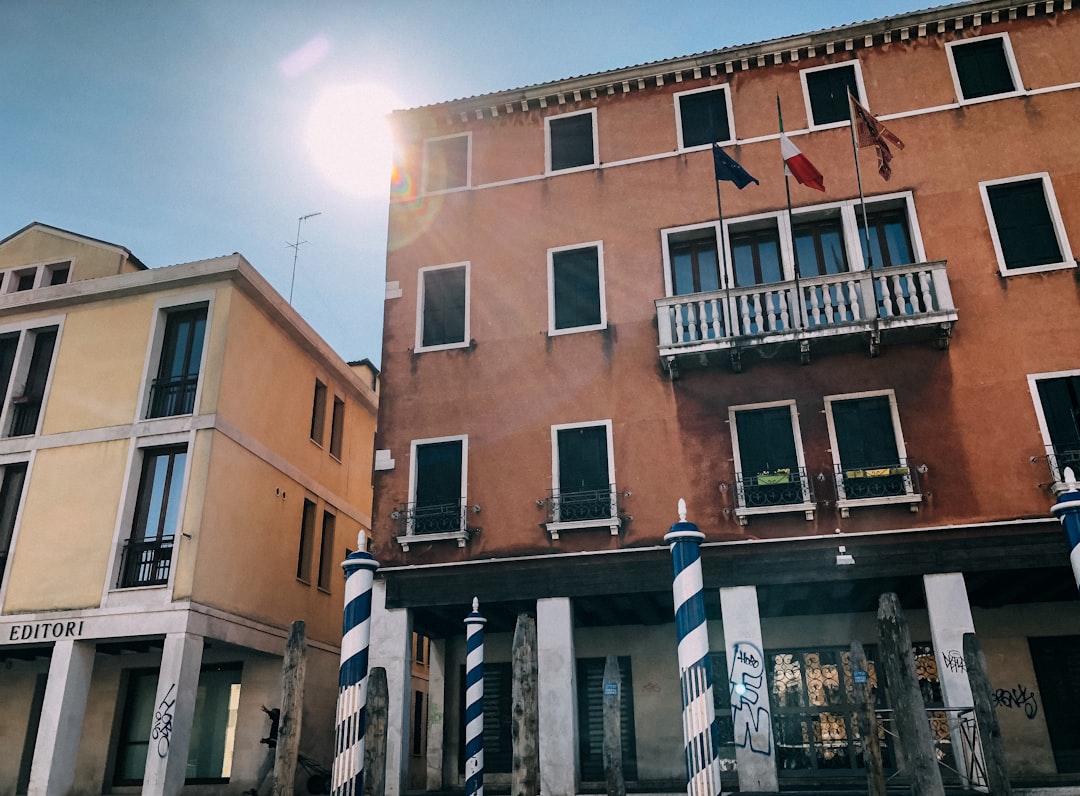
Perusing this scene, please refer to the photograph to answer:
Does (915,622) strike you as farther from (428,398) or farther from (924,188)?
(428,398)

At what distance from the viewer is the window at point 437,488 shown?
60.4 feet

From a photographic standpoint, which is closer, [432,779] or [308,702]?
[432,779]

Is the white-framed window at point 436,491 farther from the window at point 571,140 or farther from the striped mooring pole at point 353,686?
the striped mooring pole at point 353,686

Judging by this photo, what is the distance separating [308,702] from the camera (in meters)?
21.4

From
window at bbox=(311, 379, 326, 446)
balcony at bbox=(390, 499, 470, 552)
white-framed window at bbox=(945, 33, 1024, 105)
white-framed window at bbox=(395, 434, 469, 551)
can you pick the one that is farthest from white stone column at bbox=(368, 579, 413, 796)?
white-framed window at bbox=(945, 33, 1024, 105)

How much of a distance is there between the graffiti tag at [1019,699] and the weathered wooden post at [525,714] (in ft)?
35.2

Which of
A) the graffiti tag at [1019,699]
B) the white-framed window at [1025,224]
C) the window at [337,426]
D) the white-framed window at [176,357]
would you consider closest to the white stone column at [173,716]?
the white-framed window at [176,357]

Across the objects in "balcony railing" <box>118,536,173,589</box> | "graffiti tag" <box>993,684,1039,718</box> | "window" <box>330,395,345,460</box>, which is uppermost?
"window" <box>330,395,345,460</box>

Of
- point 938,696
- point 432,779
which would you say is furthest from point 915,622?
point 432,779

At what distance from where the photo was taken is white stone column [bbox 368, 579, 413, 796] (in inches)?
659

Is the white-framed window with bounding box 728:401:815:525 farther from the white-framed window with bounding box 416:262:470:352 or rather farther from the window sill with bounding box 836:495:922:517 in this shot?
the white-framed window with bounding box 416:262:470:352

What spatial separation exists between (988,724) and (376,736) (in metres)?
7.72

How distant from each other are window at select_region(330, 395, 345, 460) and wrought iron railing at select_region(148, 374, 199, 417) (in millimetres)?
5692

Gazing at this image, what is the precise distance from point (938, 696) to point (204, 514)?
16.1 meters
